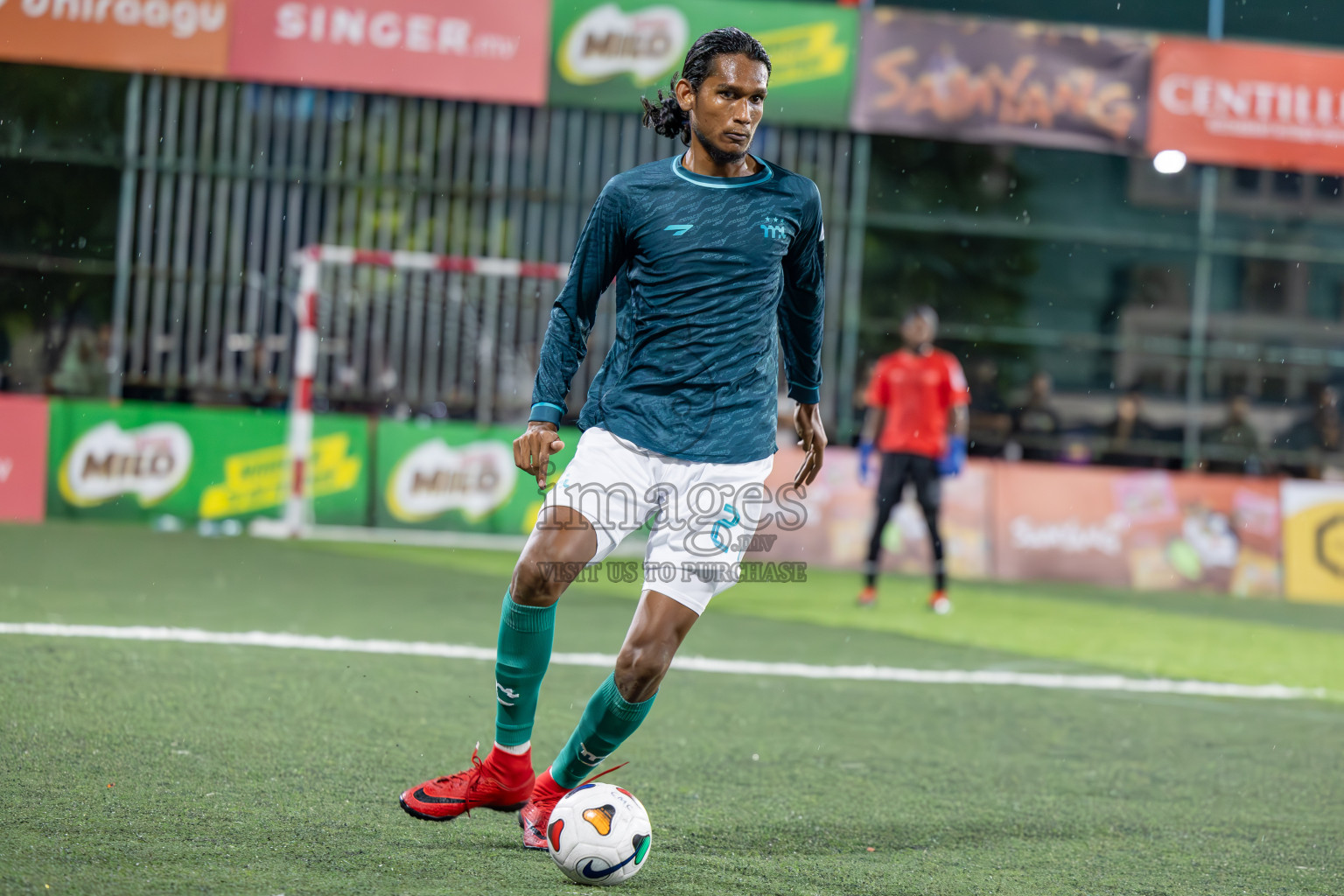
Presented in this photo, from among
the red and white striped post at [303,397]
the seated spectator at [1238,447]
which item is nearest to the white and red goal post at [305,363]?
the red and white striped post at [303,397]

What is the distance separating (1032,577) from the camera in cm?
1271

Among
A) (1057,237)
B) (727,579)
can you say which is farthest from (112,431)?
(727,579)

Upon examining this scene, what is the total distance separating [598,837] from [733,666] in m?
3.72

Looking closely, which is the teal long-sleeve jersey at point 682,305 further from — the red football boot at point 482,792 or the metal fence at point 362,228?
the metal fence at point 362,228

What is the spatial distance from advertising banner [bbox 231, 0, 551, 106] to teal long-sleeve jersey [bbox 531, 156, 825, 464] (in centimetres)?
1025

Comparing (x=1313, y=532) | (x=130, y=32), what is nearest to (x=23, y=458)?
(x=130, y=32)

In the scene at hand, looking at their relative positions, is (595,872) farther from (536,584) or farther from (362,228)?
(362,228)

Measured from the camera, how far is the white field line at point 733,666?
260 inches

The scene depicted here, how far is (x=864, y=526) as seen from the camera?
12.7m

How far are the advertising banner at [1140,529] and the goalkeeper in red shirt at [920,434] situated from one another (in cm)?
303

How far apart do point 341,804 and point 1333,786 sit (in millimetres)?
3434

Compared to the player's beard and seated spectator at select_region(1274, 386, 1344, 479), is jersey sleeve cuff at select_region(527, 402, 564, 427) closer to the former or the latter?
the player's beard

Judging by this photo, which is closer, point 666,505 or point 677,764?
point 666,505

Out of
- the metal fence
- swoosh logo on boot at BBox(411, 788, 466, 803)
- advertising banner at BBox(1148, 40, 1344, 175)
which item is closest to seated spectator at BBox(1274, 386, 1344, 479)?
advertising banner at BBox(1148, 40, 1344, 175)
